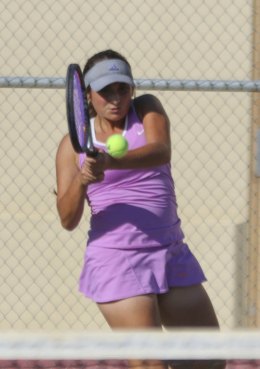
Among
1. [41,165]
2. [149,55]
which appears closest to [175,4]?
[149,55]

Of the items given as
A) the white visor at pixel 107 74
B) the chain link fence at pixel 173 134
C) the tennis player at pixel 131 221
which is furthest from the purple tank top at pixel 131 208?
the chain link fence at pixel 173 134

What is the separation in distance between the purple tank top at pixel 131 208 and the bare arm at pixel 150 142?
1.3 inches

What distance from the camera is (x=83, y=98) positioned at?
11.3 ft

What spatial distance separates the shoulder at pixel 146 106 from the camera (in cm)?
351

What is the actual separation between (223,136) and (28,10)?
1.27 m

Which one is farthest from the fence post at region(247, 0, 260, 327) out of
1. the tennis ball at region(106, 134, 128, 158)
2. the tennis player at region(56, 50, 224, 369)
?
the tennis ball at region(106, 134, 128, 158)

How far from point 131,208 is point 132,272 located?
0.20 meters

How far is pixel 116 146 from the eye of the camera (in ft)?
10.7

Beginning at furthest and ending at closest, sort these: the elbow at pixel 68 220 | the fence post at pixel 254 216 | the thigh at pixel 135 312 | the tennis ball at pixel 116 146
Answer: the fence post at pixel 254 216 < the elbow at pixel 68 220 < the thigh at pixel 135 312 < the tennis ball at pixel 116 146

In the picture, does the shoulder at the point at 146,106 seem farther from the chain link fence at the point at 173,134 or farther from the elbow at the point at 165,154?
the chain link fence at the point at 173,134

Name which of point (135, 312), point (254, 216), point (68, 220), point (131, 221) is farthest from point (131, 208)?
point (254, 216)

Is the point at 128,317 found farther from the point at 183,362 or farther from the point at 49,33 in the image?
the point at 49,33

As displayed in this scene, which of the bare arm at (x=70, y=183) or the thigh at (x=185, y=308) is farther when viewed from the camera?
the thigh at (x=185, y=308)

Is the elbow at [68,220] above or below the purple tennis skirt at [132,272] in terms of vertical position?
above
